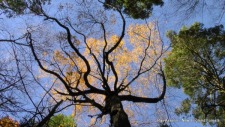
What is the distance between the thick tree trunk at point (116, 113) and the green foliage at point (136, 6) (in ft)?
17.3

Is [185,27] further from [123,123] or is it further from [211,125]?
[123,123]

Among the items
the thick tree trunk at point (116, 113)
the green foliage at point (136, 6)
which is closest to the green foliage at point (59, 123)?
the thick tree trunk at point (116, 113)

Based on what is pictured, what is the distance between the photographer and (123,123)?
5719mm

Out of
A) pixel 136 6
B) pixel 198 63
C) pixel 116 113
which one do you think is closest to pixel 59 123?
pixel 116 113

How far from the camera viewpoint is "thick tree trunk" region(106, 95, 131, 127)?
18.9 feet

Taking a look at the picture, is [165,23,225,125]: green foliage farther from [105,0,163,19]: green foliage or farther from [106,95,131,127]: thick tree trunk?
[106,95,131,127]: thick tree trunk

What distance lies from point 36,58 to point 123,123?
11.3ft

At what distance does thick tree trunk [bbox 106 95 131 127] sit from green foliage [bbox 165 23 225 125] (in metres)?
8.95

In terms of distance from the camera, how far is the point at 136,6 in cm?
1176

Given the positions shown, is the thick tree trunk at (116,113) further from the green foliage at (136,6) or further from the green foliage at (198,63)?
the green foliage at (198,63)

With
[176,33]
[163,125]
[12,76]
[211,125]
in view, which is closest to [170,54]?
[176,33]

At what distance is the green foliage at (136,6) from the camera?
11.4 m

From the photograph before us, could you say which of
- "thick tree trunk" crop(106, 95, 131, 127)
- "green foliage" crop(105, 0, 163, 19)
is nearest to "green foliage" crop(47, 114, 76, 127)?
"thick tree trunk" crop(106, 95, 131, 127)

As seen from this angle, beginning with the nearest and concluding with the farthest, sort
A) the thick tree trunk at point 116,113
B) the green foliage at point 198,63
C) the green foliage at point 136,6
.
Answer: the thick tree trunk at point 116,113, the green foliage at point 136,6, the green foliage at point 198,63
